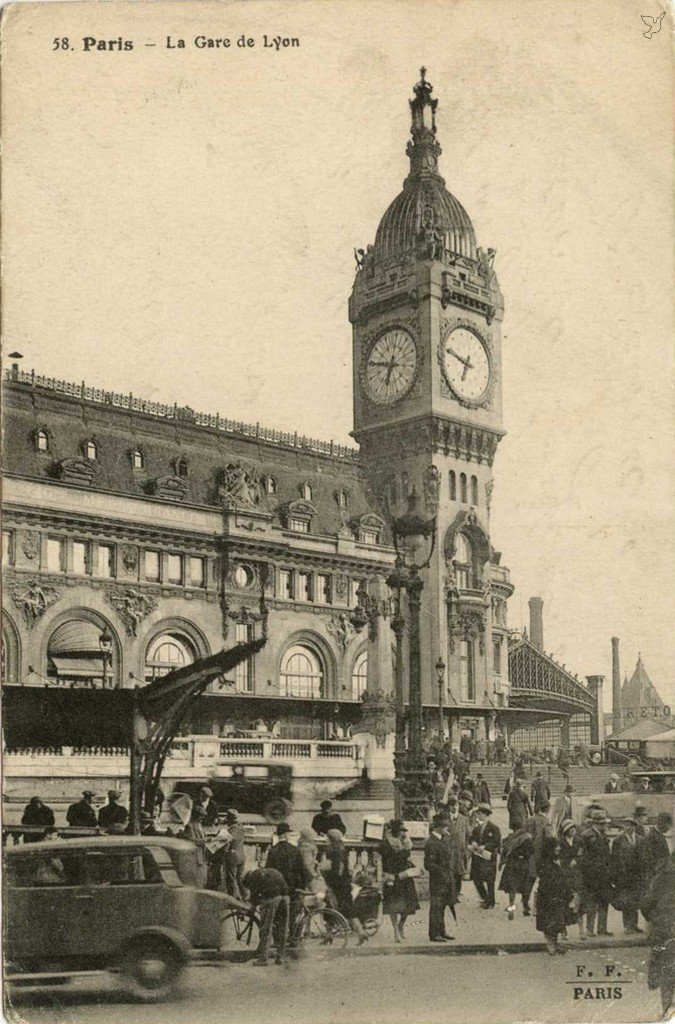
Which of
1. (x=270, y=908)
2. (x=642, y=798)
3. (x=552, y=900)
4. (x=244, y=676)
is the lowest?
(x=552, y=900)

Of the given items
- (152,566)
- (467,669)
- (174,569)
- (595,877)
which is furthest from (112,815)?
(467,669)

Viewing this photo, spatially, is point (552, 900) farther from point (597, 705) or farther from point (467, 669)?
point (467, 669)

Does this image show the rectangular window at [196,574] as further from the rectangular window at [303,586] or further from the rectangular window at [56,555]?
the rectangular window at [56,555]

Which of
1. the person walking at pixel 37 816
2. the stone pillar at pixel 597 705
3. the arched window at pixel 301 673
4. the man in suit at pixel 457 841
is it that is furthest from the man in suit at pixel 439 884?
the arched window at pixel 301 673

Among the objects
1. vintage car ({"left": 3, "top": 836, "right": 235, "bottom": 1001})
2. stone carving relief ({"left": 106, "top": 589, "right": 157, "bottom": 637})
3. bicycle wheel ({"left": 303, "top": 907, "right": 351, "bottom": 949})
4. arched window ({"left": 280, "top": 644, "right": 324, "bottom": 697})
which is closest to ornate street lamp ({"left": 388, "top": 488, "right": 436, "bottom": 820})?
bicycle wheel ({"left": 303, "top": 907, "right": 351, "bottom": 949})

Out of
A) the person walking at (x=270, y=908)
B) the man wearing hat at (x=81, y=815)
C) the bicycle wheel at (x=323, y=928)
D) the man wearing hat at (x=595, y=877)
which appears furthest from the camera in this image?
the man wearing hat at (x=81, y=815)

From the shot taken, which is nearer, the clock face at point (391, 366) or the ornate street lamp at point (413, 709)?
the ornate street lamp at point (413, 709)
